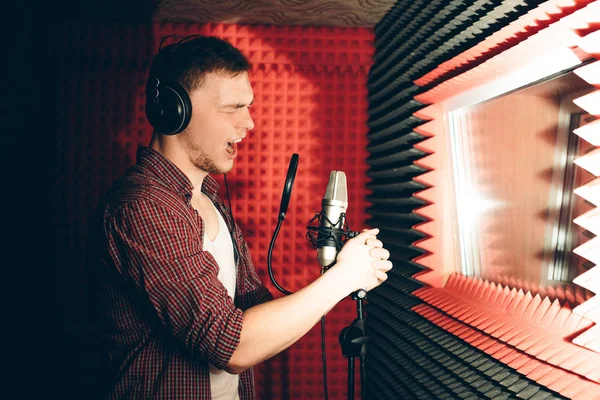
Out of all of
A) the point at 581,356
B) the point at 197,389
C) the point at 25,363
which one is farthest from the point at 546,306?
the point at 25,363

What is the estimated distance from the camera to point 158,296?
88 centimetres

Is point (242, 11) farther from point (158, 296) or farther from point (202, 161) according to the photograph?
point (158, 296)

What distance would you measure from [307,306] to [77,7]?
7.67 feet

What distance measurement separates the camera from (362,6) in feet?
7.13

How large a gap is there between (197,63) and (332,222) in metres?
0.64

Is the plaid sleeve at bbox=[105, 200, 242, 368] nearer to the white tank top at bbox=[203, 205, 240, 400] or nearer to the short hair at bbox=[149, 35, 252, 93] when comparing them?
the white tank top at bbox=[203, 205, 240, 400]

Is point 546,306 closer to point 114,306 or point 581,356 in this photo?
point 581,356

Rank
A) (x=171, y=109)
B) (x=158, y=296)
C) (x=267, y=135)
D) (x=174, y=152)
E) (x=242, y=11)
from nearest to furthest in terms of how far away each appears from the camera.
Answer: (x=158, y=296)
(x=171, y=109)
(x=174, y=152)
(x=242, y=11)
(x=267, y=135)

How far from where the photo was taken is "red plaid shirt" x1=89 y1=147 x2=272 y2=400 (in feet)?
2.85

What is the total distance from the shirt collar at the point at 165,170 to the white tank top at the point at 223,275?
0.18m

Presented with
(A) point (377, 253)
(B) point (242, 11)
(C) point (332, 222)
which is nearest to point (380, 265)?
(A) point (377, 253)

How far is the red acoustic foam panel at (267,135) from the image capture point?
2.45m

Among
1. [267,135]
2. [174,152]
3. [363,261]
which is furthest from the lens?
[267,135]

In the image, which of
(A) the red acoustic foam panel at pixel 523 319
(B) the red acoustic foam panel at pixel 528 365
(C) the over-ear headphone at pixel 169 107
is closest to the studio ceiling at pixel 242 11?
(C) the over-ear headphone at pixel 169 107
